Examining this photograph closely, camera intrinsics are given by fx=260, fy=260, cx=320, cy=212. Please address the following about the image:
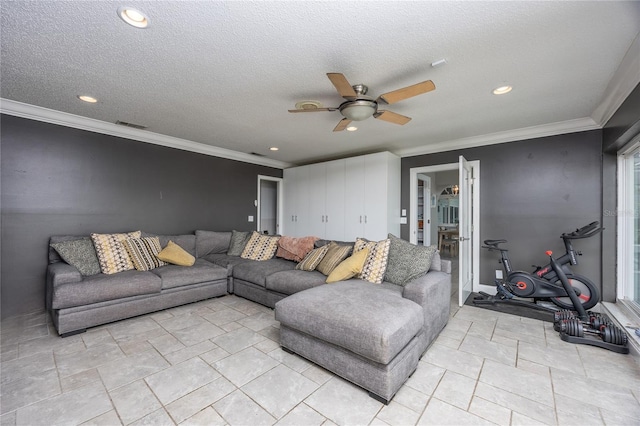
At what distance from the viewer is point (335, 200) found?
512cm

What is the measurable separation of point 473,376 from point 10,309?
15.7 ft

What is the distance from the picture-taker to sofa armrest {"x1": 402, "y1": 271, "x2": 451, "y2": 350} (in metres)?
2.20

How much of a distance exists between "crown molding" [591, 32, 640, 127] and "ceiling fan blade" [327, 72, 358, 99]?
1.93 m

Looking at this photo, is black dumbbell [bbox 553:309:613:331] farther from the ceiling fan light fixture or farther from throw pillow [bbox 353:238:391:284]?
the ceiling fan light fixture

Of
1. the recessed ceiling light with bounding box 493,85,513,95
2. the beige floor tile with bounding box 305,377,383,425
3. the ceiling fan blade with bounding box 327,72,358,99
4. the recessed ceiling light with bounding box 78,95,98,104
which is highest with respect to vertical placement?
the recessed ceiling light with bounding box 78,95,98,104

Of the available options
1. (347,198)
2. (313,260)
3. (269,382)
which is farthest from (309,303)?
(347,198)

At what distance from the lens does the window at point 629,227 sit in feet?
9.50

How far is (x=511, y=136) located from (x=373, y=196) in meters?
2.16

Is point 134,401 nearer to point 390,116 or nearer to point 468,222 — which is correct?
point 390,116

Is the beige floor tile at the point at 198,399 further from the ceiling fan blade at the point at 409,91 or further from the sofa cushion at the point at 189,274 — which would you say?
the ceiling fan blade at the point at 409,91

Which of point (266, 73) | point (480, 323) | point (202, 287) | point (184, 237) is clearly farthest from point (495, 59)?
point (184, 237)

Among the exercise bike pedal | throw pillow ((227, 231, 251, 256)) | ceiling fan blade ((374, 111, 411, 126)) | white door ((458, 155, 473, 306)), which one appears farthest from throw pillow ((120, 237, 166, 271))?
the exercise bike pedal

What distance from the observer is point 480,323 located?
2912 millimetres

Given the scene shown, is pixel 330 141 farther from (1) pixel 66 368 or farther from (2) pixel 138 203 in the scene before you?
(1) pixel 66 368
